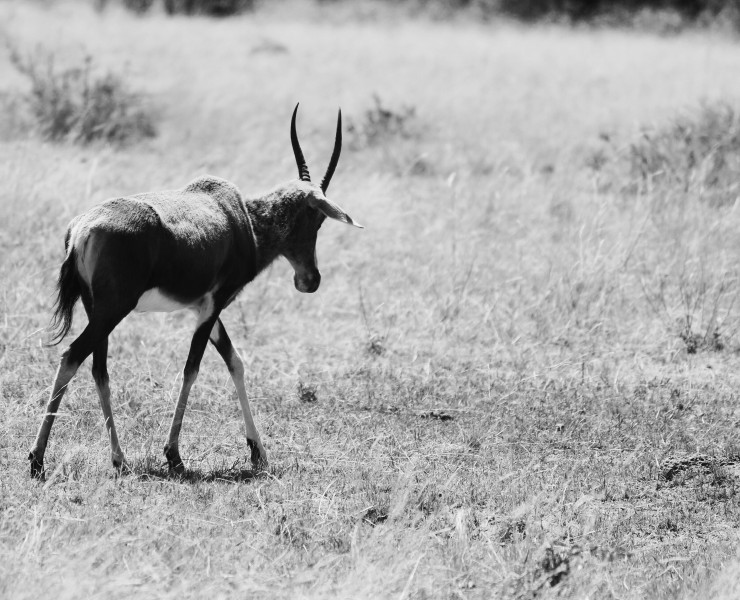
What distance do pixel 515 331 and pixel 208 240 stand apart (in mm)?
3527

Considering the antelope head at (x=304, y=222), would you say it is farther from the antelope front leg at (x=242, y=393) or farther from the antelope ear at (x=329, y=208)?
the antelope front leg at (x=242, y=393)

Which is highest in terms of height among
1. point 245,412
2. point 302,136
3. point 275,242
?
point 275,242

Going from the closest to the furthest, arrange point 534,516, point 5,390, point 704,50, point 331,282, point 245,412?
1. point 534,516
2. point 245,412
3. point 5,390
4. point 331,282
5. point 704,50

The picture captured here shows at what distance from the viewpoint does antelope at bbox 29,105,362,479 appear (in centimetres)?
555

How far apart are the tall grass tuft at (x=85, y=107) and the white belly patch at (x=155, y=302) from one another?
7510 millimetres

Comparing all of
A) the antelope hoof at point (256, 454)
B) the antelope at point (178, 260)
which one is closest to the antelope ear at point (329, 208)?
the antelope at point (178, 260)

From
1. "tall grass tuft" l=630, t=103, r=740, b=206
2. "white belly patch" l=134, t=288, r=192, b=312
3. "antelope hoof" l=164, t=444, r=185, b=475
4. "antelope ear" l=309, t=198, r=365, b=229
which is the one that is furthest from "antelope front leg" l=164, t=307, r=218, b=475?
"tall grass tuft" l=630, t=103, r=740, b=206

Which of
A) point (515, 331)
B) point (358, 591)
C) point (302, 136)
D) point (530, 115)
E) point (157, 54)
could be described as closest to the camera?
point (358, 591)

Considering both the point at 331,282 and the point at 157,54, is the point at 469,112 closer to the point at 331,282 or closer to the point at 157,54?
the point at 157,54

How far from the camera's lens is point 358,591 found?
4746mm

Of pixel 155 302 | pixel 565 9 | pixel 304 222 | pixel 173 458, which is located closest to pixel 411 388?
pixel 304 222

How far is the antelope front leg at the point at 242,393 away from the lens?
6.29 meters

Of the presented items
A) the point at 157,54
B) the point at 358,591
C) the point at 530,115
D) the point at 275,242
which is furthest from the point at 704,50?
the point at 358,591

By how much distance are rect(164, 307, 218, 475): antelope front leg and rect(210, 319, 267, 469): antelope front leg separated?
188 mm
